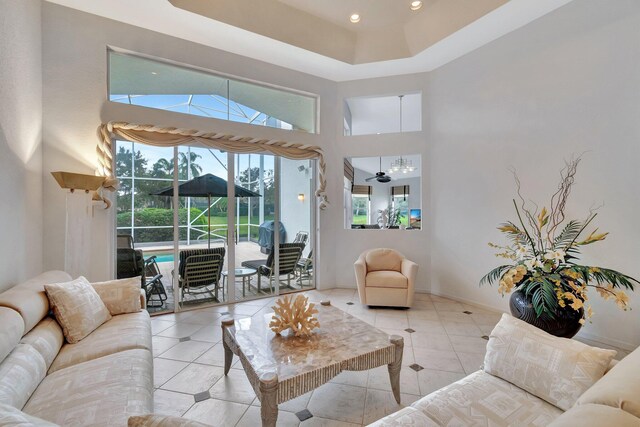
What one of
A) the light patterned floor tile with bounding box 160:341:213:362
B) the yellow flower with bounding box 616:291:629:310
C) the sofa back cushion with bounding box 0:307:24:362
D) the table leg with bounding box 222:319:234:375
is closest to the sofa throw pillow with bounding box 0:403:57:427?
the sofa back cushion with bounding box 0:307:24:362

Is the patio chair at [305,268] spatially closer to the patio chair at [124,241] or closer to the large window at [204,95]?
the large window at [204,95]

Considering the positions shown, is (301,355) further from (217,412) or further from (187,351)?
(187,351)

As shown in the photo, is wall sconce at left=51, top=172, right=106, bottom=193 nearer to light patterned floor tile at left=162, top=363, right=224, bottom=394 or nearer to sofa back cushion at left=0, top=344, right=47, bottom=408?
sofa back cushion at left=0, top=344, right=47, bottom=408

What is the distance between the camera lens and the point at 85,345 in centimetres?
195

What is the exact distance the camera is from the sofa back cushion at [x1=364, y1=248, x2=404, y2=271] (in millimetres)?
4477

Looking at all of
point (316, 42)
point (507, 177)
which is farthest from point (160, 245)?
point (507, 177)

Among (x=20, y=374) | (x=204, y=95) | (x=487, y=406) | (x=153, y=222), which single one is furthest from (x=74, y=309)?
(x=204, y=95)

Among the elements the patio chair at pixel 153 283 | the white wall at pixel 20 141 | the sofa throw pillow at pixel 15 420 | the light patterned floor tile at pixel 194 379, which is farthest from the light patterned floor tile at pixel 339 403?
the patio chair at pixel 153 283

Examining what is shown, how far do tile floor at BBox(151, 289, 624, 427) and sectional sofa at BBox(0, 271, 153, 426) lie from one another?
55 cm

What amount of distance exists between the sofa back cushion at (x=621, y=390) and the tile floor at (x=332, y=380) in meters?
1.35

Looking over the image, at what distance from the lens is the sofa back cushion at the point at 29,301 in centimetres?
176

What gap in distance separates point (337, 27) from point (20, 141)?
4153 mm

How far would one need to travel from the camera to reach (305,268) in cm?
518

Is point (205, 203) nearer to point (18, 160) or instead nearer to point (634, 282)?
point (18, 160)
